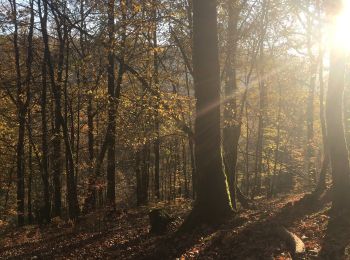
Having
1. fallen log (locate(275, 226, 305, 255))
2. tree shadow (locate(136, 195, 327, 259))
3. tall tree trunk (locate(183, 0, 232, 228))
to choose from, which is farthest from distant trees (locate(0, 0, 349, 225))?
fallen log (locate(275, 226, 305, 255))

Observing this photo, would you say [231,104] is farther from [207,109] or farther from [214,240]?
[214,240]

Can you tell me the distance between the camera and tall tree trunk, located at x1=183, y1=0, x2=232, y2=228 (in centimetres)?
1110

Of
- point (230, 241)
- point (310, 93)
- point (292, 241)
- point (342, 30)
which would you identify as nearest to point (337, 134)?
point (342, 30)

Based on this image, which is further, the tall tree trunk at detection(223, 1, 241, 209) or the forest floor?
the tall tree trunk at detection(223, 1, 241, 209)

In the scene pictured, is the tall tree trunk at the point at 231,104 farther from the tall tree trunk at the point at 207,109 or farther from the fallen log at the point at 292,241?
the fallen log at the point at 292,241

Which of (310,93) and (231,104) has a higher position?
(310,93)

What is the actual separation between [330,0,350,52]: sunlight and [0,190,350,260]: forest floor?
4.48 metres

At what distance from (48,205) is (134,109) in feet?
33.1

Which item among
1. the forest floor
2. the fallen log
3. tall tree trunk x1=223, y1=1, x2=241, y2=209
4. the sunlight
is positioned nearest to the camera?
the fallen log

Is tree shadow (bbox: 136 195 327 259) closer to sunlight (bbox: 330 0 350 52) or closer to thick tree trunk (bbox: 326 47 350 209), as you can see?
thick tree trunk (bbox: 326 47 350 209)

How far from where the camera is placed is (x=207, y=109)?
11289 mm

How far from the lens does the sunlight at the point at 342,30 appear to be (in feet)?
38.8

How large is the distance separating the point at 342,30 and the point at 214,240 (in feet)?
26.5

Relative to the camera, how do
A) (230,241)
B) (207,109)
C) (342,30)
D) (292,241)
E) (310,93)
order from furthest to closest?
(310,93)
(342,30)
(207,109)
(230,241)
(292,241)
